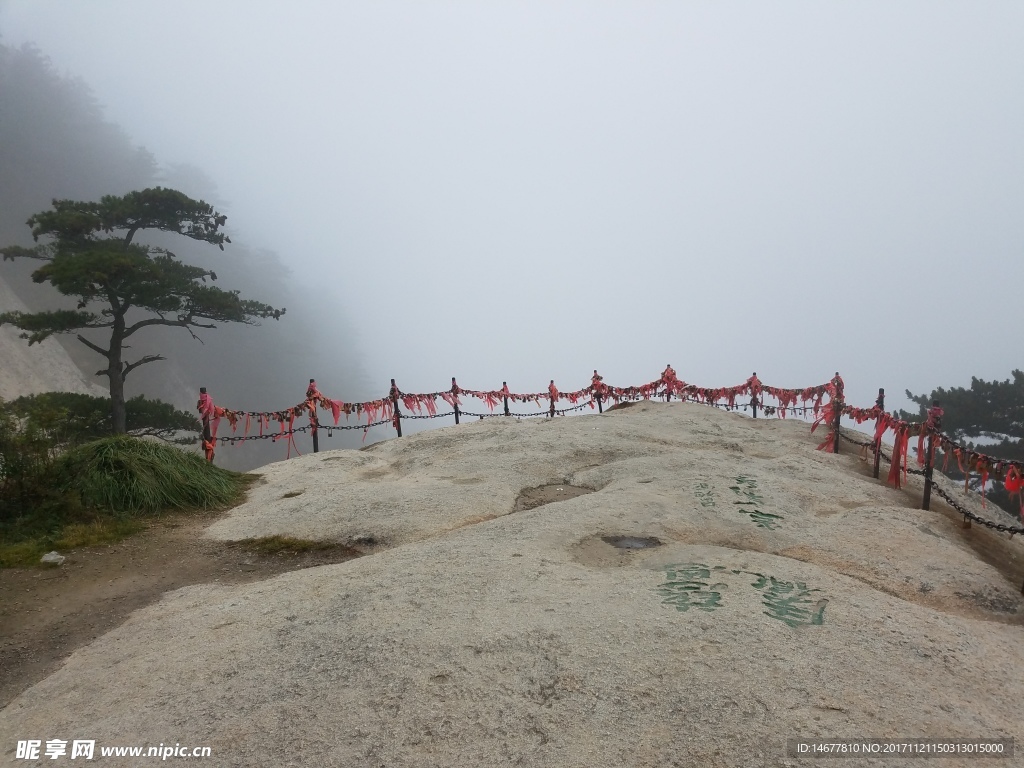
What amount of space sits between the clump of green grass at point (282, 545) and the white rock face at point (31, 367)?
2464 cm

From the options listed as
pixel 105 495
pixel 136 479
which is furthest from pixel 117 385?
pixel 105 495

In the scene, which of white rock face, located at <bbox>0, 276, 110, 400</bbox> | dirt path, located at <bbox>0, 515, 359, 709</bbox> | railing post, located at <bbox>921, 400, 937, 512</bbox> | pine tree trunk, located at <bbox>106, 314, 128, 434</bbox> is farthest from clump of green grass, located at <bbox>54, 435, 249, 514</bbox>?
white rock face, located at <bbox>0, 276, 110, 400</bbox>

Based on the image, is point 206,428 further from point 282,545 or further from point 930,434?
point 930,434

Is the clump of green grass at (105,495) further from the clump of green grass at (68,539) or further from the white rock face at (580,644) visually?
the white rock face at (580,644)

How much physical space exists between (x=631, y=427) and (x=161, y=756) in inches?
382

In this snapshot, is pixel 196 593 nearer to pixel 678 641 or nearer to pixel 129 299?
pixel 678 641

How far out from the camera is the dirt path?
15.3 ft

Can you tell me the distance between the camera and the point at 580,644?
158 inches

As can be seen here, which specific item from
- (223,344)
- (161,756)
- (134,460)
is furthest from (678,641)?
A: (223,344)

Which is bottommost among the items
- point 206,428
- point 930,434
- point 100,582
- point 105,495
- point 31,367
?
point 100,582

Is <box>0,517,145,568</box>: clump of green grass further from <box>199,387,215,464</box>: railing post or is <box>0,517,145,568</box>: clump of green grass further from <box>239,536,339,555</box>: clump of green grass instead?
<box>199,387,215,464</box>: railing post

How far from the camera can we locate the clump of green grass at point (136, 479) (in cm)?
764

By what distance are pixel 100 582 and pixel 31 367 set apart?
1131 inches

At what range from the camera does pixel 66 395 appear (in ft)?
47.2
